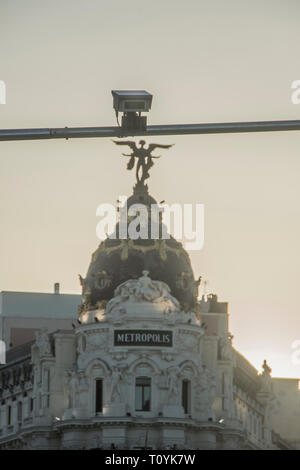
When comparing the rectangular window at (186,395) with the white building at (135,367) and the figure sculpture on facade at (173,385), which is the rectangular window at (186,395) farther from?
the figure sculpture on facade at (173,385)

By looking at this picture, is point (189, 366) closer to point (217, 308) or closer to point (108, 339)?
point (108, 339)

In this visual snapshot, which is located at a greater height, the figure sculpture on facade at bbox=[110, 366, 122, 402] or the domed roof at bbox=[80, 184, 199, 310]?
the domed roof at bbox=[80, 184, 199, 310]

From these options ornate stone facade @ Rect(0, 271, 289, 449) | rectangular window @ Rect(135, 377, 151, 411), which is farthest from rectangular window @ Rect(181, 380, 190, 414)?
rectangular window @ Rect(135, 377, 151, 411)

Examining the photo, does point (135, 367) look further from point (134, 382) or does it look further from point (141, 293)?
point (141, 293)

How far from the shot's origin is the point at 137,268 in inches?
4872

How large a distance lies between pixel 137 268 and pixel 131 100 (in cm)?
7452

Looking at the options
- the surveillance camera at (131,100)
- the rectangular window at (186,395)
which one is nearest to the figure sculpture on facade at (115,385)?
the rectangular window at (186,395)

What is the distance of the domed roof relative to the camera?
4870 inches

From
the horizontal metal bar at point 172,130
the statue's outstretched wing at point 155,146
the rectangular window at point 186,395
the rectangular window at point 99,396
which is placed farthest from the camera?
the rectangular window at point 186,395

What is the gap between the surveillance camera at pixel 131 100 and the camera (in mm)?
49406

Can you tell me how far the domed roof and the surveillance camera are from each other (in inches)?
2920

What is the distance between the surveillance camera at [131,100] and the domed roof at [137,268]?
74.2m

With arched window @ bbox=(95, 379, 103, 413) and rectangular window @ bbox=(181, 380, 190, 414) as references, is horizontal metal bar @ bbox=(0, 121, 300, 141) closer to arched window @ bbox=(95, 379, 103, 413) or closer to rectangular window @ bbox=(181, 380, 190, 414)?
arched window @ bbox=(95, 379, 103, 413)

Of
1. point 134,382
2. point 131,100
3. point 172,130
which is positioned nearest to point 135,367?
point 134,382
